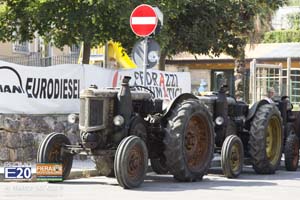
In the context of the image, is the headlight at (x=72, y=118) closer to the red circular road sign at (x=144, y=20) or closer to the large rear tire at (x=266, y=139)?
the red circular road sign at (x=144, y=20)

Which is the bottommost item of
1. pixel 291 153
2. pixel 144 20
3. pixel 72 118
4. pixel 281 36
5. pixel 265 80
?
pixel 291 153

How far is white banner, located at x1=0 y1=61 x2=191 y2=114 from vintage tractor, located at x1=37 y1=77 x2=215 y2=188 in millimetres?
2765

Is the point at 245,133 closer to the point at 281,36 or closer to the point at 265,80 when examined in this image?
the point at 265,80

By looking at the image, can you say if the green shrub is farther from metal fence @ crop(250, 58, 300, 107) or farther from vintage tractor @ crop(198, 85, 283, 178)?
vintage tractor @ crop(198, 85, 283, 178)

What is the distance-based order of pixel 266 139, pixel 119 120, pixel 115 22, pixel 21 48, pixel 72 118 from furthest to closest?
pixel 21 48
pixel 115 22
pixel 266 139
pixel 72 118
pixel 119 120

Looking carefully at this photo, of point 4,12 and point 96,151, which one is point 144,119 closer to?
point 96,151

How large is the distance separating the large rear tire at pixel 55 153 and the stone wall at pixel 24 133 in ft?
8.03

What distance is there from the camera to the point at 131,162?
39.1 ft

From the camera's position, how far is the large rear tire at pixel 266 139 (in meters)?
14.7

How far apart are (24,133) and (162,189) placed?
4.24m

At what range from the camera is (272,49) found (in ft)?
154

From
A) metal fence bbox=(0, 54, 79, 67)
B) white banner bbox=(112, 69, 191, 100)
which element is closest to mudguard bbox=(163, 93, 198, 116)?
white banner bbox=(112, 69, 191, 100)

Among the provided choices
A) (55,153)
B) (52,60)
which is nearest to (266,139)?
(55,153)

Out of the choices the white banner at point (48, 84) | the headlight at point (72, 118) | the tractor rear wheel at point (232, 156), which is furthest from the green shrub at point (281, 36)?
the headlight at point (72, 118)
